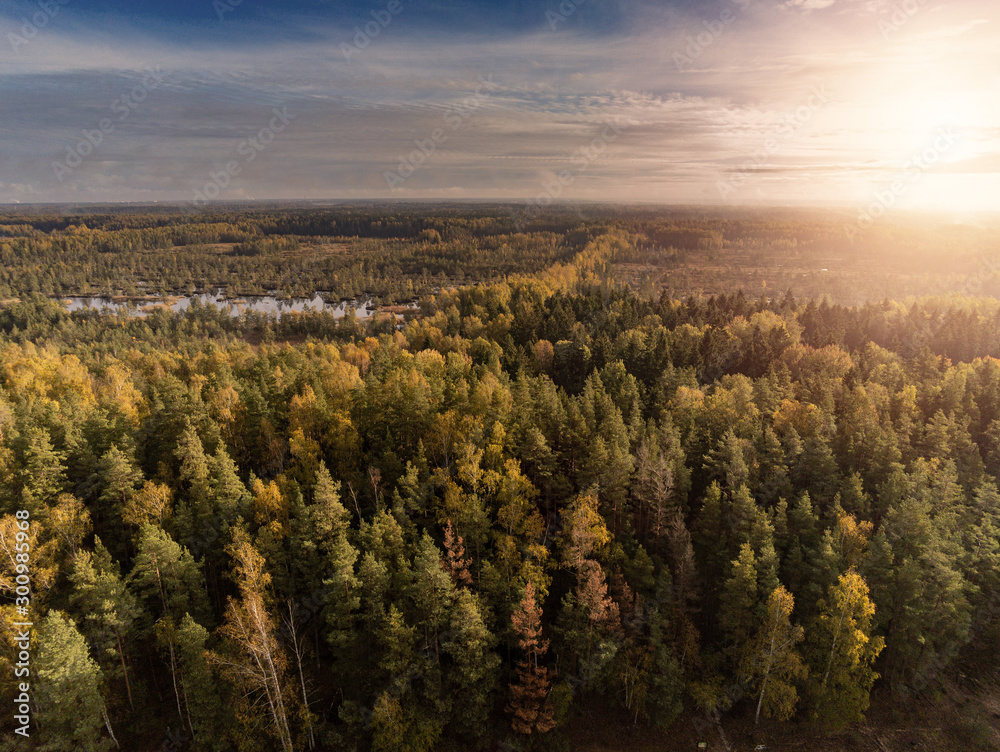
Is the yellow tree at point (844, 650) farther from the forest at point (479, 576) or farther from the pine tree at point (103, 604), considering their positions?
the pine tree at point (103, 604)

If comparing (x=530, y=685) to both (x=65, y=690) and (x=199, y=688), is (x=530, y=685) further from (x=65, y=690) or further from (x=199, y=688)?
(x=65, y=690)

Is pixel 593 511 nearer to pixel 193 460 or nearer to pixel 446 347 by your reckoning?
pixel 193 460

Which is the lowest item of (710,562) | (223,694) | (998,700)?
(998,700)

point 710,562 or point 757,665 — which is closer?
point 757,665

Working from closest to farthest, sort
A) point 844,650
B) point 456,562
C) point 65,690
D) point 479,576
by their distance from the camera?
point 65,690 < point 844,650 < point 456,562 < point 479,576

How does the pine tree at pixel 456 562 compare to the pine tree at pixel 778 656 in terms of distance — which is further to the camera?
the pine tree at pixel 456 562

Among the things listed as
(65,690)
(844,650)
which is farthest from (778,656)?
(65,690)

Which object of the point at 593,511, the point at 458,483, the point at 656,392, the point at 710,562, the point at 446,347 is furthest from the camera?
the point at 446,347

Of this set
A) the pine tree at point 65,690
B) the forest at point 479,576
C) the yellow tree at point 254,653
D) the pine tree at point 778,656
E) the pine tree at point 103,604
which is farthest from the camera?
the pine tree at point 778,656

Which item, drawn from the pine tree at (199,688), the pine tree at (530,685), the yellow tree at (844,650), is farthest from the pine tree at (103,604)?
the yellow tree at (844,650)

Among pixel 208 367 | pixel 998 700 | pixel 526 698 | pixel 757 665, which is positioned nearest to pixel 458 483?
pixel 526 698

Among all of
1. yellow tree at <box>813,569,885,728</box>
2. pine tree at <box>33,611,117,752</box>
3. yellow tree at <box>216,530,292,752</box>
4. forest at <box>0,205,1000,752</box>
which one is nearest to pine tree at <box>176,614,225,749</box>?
forest at <box>0,205,1000,752</box>
